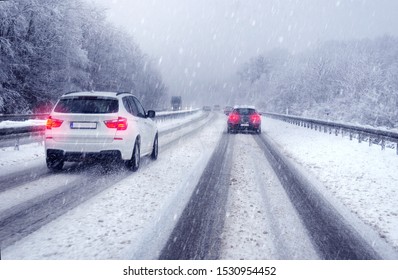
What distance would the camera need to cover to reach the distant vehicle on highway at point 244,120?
A: 22781 mm

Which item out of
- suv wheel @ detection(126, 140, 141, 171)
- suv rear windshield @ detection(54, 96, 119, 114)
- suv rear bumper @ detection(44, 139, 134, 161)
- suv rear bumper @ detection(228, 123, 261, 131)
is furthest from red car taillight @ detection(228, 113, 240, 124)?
suv rear bumper @ detection(44, 139, 134, 161)

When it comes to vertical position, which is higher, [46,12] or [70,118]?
[46,12]

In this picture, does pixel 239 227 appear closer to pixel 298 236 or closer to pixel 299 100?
pixel 298 236

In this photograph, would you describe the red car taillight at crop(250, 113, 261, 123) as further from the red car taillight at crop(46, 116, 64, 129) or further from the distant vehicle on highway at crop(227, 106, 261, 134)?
the red car taillight at crop(46, 116, 64, 129)

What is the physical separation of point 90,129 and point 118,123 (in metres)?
0.61

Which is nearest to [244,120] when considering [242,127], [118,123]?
[242,127]

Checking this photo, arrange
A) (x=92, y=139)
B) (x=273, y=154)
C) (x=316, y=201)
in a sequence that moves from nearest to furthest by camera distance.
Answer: (x=316, y=201), (x=92, y=139), (x=273, y=154)

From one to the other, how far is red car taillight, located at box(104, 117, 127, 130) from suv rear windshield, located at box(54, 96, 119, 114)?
0.23 meters

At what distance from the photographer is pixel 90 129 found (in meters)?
8.38

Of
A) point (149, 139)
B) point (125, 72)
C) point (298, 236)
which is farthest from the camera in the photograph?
point (125, 72)

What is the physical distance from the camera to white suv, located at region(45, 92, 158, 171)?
8.33 m
